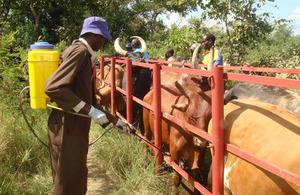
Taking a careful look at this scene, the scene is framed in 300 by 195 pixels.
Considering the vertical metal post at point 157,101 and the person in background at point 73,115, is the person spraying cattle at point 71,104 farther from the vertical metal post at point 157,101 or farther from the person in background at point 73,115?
the vertical metal post at point 157,101

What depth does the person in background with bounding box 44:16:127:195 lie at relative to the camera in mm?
2605

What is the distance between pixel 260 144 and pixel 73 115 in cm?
170

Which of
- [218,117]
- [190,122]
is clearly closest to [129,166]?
[190,122]

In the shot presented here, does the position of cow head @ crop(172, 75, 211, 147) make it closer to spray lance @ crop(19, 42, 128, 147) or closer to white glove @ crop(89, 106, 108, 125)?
white glove @ crop(89, 106, 108, 125)

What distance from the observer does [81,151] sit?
2.90 m

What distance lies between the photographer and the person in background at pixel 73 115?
2605mm

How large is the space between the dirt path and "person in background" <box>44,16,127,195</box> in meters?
1.13

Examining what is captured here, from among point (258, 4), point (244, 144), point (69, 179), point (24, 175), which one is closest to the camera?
point (244, 144)

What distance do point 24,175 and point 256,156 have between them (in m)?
3.21

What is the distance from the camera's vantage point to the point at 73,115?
→ 285 centimetres

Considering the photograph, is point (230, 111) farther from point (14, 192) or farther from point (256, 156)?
point (14, 192)

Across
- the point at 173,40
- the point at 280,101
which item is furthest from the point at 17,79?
the point at 173,40

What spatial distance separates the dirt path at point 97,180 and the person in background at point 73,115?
1.13 m

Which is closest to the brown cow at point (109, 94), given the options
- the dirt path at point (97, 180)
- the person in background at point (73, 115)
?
the dirt path at point (97, 180)
